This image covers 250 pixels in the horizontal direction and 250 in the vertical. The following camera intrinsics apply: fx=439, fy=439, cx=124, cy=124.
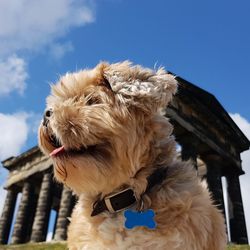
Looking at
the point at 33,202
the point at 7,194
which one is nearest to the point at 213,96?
the point at 33,202

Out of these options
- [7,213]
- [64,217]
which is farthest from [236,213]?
[7,213]

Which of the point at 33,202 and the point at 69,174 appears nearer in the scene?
the point at 69,174

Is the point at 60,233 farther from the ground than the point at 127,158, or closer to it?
farther from the ground

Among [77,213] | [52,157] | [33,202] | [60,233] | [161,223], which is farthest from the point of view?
[33,202]

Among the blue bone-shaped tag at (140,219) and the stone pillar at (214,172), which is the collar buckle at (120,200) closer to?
the blue bone-shaped tag at (140,219)

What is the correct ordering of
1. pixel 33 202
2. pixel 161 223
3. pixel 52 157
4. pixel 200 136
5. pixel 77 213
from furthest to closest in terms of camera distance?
pixel 33 202, pixel 200 136, pixel 77 213, pixel 52 157, pixel 161 223

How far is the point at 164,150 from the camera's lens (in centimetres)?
386

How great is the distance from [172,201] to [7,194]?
145ft

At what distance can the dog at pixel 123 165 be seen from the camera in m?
3.37

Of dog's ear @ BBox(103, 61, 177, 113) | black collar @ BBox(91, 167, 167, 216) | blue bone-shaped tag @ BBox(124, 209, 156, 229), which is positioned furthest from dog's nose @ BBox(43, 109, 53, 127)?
blue bone-shaped tag @ BBox(124, 209, 156, 229)

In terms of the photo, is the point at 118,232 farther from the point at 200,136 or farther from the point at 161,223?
the point at 200,136

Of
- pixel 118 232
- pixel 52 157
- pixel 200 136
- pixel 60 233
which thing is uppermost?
pixel 200 136

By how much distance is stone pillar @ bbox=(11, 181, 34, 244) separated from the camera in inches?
1597

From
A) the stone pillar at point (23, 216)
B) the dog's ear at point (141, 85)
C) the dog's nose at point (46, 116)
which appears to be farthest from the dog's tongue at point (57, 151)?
the stone pillar at point (23, 216)
